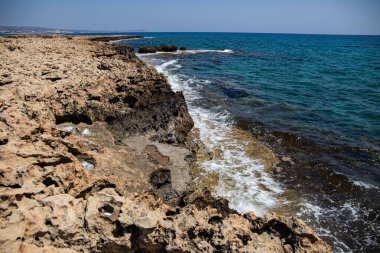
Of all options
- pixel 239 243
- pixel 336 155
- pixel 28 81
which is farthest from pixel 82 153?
pixel 336 155

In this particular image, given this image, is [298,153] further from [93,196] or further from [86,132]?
[93,196]

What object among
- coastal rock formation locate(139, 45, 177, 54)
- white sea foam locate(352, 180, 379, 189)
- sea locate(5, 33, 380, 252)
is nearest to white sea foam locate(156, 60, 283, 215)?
sea locate(5, 33, 380, 252)

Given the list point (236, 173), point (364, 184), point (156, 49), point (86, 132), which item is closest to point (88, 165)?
point (86, 132)

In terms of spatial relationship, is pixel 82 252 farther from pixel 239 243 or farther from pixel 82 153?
pixel 82 153

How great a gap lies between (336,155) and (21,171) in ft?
35.3

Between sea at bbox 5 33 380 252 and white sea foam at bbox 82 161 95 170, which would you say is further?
sea at bbox 5 33 380 252

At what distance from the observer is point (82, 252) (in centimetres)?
354

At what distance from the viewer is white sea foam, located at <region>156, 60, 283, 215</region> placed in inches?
316

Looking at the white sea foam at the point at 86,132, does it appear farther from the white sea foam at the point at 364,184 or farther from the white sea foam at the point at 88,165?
the white sea foam at the point at 364,184

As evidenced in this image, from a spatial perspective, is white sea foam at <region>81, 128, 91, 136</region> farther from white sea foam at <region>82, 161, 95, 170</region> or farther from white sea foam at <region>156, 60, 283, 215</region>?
white sea foam at <region>156, 60, 283, 215</region>

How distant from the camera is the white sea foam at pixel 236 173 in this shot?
8.03 metres

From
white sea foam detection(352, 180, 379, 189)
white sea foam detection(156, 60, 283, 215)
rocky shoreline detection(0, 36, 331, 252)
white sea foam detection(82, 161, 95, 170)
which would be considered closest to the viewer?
rocky shoreline detection(0, 36, 331, 252)

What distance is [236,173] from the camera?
948 cm

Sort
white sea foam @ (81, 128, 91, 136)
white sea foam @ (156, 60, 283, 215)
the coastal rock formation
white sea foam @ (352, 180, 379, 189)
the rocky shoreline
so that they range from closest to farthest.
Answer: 1. the rocky shoreline
2. white sea foam @ (81, 128, 91, 136)
3. white sea foam @ (156, 60, 283, 215)
4. white sea foam @ (352, 180, 379, 189)
5. the coastal rock formation
